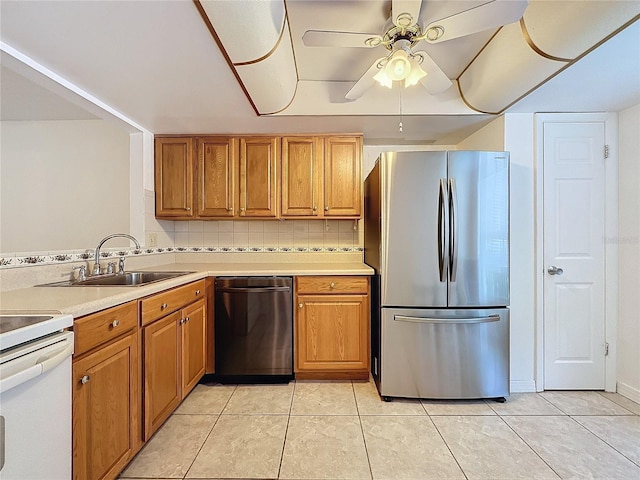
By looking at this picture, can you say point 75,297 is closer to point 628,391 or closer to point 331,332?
point 331,332

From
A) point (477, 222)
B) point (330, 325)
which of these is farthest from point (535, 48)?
point (330, 325)

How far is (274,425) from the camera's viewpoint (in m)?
1.83

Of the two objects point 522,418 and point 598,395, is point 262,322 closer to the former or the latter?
point 522,418

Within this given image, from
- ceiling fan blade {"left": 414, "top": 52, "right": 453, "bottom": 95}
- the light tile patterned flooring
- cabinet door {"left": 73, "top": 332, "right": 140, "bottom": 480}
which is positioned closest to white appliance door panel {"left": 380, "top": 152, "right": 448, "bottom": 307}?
ceiling fan blade {"left": 414, "top": 52, "right": 453, "bottom": 95}

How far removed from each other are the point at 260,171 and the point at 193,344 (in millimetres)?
1541

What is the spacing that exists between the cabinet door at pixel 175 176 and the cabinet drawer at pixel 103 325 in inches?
56.2

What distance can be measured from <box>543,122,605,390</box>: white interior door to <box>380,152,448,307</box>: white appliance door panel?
92cm

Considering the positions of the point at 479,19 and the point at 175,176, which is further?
the point at 175,176

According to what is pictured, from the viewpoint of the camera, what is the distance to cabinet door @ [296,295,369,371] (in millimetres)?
2344

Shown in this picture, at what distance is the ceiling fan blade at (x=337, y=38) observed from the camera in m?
1.36

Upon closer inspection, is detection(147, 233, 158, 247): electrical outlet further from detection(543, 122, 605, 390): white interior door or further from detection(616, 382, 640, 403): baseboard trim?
→ detection(616, 382, 640, 403): baseboard trim

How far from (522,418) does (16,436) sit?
2.54 m

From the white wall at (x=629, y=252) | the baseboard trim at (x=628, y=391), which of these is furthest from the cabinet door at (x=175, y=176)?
the baseboard trim at (x=628, y=391)

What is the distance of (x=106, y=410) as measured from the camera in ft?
4.16
